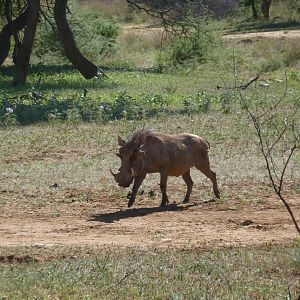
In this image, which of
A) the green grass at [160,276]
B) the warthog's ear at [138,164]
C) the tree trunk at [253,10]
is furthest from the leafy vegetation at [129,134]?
the tree trunk at [253,10]

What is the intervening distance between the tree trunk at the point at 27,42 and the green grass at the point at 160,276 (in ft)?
64.7

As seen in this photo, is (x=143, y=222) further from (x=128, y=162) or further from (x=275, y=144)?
(x=275, y=144)

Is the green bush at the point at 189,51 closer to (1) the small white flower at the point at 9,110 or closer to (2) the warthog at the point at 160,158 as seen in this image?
(1) the small white flower at the point at 9,110

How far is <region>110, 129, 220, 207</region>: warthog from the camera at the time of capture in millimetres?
11805

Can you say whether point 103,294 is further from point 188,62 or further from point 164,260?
point 188,62

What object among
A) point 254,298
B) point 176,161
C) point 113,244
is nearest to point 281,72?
point 176,161

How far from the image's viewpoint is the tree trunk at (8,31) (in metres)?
33.0

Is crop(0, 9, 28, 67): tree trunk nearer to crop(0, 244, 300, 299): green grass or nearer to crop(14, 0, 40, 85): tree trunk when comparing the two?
crop(14, 0, 40, 85): tree trunk

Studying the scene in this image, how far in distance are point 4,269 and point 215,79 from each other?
24.4m

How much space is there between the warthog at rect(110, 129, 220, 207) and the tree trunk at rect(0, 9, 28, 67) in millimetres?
20225

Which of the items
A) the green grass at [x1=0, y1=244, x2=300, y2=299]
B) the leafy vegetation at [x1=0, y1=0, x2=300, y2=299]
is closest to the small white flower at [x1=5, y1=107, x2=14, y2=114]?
the leafy vegetation at [x1=0, y1=0, x2=300, y2=299]

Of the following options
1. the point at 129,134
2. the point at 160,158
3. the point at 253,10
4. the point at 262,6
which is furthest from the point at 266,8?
the point at 160,158

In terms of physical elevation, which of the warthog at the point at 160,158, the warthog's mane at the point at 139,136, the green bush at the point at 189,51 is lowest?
the green bush at the point at 189,51

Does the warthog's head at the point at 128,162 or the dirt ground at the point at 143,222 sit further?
the warthog's head at the point at 128,162
